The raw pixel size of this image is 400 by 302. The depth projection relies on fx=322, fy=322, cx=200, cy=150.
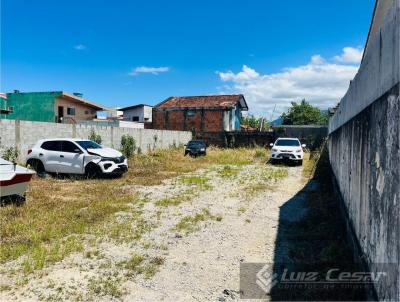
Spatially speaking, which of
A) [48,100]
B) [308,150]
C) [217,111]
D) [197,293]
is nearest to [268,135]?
[308,150]

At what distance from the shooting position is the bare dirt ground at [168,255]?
3.97 metres

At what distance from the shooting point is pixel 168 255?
17.1 ft

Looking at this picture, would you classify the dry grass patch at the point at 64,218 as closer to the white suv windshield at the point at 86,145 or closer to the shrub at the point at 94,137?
the white suv windshield at the point at 86,145

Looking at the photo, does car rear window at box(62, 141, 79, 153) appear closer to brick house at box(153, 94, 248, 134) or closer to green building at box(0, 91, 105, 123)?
green building at box(0, 91, 105, 123)

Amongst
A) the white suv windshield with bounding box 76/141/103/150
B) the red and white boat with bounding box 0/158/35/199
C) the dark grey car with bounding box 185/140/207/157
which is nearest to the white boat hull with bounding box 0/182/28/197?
the red and white boat with bounding box 0/158/35/199

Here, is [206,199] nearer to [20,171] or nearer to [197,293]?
[20,171]

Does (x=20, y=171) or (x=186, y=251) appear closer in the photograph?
(x=186, y=251)

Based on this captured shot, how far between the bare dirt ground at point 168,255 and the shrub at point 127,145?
1126cm

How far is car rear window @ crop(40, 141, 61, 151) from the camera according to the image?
12922 mm

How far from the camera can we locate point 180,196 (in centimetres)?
986

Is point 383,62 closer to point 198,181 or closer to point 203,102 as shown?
point 198,181

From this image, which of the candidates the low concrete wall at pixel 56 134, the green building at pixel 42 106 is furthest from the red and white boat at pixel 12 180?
the green building at pixel 42 106

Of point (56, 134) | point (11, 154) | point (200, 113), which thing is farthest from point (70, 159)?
point (200, 113)

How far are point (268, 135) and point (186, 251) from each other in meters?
25.5
